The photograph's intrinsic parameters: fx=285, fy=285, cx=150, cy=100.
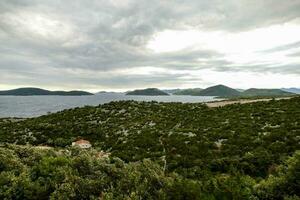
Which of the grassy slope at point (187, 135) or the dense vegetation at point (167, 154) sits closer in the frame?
the dense vegetation at point (167, 154)

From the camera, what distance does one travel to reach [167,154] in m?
22.3

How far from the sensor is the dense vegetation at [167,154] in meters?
8.51

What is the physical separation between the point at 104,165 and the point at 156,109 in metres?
37.2

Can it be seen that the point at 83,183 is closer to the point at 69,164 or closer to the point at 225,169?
the point at 69,164

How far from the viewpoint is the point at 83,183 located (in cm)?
858

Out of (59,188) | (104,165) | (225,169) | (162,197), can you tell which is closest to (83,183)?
(59,188)

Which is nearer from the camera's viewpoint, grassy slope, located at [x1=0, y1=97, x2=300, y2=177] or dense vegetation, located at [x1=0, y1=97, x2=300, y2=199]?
dense vegetation, located at [x1=0, y1=97, x2=300, y2=199]

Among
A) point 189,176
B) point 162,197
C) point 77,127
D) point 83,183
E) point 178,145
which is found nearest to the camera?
point 162,197

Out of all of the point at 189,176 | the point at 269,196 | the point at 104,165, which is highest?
the point at 104,165

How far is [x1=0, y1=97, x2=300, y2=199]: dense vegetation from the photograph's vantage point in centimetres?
851

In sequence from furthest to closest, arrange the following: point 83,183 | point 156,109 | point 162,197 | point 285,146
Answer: point 156,109
point 285,146
point 83,183
point 162,197

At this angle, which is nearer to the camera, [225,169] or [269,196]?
[269,196]

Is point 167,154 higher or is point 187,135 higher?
point 187,135

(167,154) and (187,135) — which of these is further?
(187,135)
